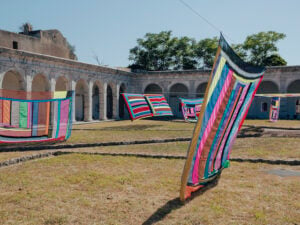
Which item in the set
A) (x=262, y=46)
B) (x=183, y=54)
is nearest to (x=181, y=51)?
(x=183, y=54)

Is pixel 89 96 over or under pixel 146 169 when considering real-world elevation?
over

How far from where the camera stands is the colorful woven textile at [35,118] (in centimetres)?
824

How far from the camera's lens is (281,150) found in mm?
7441

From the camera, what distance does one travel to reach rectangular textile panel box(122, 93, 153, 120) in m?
14.2

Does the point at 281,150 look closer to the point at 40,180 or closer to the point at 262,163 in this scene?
the point at 262,163

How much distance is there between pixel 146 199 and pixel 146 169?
166 cm

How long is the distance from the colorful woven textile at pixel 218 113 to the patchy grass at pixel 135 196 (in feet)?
1.21


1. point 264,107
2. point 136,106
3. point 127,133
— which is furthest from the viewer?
point 264,107

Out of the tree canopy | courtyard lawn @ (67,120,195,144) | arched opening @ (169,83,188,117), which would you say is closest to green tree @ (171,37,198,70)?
the tree canopy

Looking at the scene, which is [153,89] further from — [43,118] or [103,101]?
[43,118]

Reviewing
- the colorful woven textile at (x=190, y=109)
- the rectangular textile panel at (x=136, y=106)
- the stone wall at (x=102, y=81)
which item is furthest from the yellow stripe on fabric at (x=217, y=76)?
the colorful woven textile at (x=190, y=109)

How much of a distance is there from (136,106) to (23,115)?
7076 mm

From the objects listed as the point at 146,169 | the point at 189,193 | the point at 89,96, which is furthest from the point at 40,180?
the point at 89,96

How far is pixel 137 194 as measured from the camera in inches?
157
